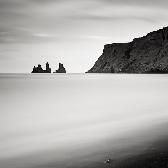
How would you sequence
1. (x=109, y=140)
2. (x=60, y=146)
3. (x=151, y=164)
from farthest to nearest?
(x=109, y=140), (x=60, y=146), (x=151, y=164)

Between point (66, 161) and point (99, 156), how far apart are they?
1.24 meters

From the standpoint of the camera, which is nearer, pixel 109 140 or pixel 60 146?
pixel 60 146

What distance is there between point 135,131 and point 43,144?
5.27 m

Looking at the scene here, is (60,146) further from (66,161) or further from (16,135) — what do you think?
(16,135)

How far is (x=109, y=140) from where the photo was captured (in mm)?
13930

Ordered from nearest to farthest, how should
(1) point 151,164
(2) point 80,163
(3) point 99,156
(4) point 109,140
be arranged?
1. (1) point 151,164
2. (2) point 80,163
3. (3) point 99,156
4. (4) point 109,140

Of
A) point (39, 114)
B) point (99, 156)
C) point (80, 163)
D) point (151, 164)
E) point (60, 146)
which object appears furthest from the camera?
point (39, 114)

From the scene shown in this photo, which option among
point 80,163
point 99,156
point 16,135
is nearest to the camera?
point 80,163

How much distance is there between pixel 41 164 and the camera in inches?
400

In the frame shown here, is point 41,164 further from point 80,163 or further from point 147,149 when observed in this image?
point 147,149

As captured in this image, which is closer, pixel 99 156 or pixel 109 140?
pixel 99 156

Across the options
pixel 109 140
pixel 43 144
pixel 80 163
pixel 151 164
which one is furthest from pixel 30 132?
pixel 151 164

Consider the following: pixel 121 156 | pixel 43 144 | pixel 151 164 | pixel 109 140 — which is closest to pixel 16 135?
pixel 43 144

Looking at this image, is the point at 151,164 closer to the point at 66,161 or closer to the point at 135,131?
the point at 66,161
